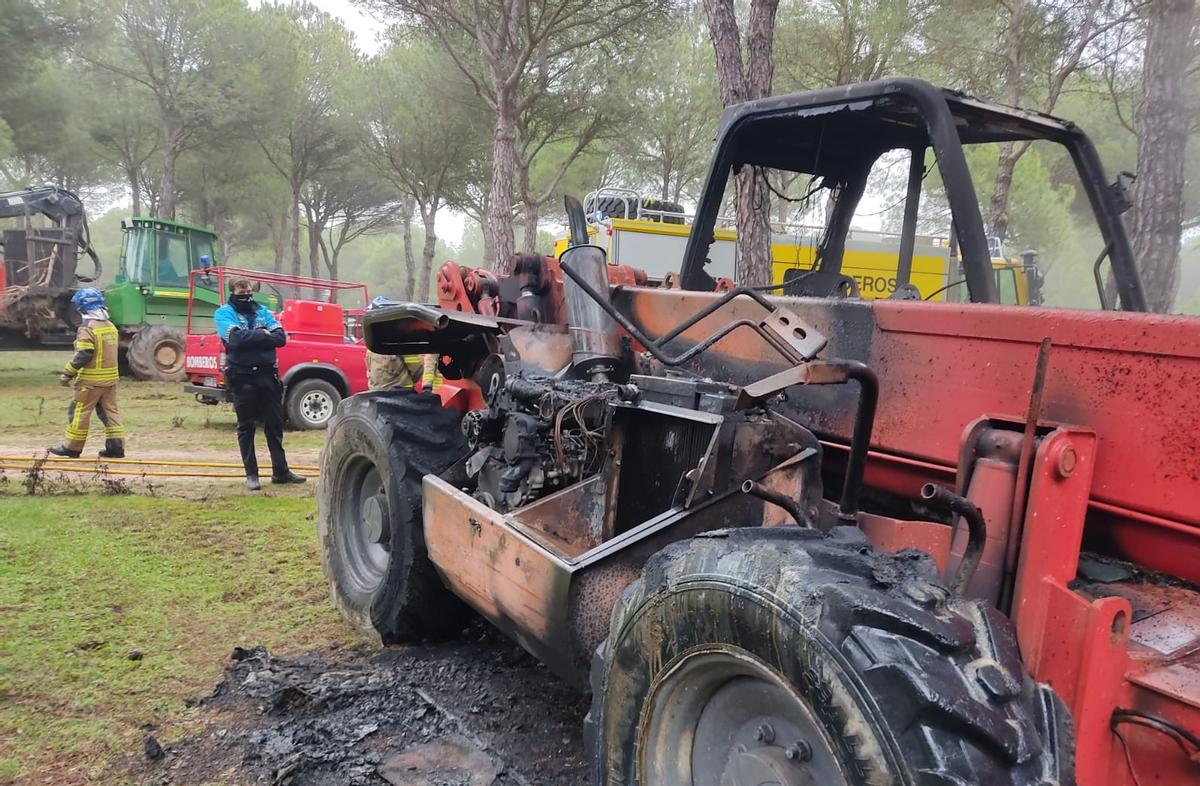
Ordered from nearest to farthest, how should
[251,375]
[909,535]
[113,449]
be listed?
[909,535] < [251,375] < [113,449]

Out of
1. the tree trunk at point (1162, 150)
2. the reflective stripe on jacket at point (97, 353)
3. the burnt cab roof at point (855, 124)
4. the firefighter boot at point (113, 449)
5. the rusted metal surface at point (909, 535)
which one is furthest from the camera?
the firefighter boot at point (113, 449)

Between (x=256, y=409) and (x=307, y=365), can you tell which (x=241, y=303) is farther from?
(x=307, y=365)

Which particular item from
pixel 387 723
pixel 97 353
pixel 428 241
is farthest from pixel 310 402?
pixel 428 241

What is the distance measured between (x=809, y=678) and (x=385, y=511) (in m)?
2.78

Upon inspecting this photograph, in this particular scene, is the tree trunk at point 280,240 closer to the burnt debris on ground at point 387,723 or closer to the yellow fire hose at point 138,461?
the yellow fire hose at point 138,461

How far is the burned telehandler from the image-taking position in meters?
1.72

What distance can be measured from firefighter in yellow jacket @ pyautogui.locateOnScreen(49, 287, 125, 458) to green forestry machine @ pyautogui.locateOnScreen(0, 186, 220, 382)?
9.22 meters

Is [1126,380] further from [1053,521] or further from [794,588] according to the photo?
[794,588]

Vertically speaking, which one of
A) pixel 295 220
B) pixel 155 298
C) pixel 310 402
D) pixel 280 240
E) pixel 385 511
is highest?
pixel 295 220

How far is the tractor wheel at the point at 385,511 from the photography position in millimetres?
3930

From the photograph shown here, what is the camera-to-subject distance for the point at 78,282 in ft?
57.8

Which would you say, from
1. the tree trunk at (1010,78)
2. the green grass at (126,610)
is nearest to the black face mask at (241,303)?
the green grass at (126,610)

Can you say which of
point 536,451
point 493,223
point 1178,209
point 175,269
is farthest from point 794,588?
point 175,269

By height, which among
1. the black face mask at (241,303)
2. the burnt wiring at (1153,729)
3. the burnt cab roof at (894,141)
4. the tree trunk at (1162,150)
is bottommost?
the burnt wiring at (1153,729)
